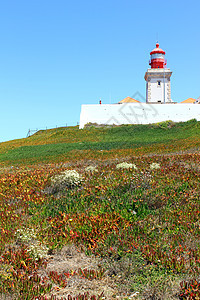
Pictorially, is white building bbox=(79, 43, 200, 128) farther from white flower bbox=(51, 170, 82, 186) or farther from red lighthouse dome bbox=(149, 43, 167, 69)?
white flower bbox=(51, 170, 82, 186)

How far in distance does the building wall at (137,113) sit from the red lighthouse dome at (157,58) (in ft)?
51.2

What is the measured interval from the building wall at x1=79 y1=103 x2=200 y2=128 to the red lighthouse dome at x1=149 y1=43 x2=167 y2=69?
15.6 metres

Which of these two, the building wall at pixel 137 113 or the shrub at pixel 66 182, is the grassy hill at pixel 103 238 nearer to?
the shrub at pixel 66 182

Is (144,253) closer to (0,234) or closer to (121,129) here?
(0,234)

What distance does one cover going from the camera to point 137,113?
51.0 metres

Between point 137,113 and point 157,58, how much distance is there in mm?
19090

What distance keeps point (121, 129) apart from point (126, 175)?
3613 centimetres

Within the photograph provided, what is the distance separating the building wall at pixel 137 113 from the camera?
50.5 meters

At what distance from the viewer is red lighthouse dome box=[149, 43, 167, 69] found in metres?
62.3

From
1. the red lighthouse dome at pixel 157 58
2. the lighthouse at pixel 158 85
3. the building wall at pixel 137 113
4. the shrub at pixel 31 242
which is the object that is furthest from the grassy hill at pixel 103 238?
the red lighthouse dome at pixel 157 58

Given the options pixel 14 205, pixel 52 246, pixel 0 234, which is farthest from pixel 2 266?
pixel 14 205

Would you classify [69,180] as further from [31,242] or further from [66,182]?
[31,242]

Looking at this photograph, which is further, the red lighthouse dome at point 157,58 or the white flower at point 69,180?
the red lighthouse dome at point 157,58

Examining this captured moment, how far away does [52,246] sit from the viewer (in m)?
5.53
